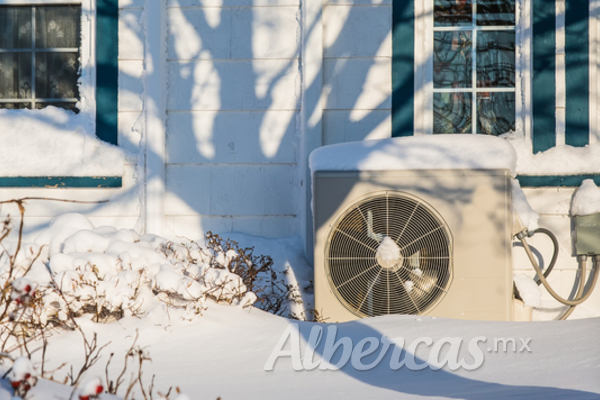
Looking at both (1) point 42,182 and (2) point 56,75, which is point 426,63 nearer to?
(2) point 56,75

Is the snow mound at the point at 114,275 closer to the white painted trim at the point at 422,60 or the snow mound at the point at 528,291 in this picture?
the snow mound at the point at 528,291

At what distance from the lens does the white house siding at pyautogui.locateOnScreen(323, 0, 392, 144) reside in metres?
4.31

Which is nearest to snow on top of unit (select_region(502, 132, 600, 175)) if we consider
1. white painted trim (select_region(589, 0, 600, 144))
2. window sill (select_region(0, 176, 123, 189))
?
white painted trim (select_region(589, 0, 600, 144))

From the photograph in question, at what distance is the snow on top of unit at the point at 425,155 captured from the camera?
326 centimetres

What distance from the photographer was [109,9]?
4383 millimetres

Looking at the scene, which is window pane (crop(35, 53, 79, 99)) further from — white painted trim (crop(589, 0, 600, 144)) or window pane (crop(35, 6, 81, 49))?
white painted trim (crop(589, 0, 600, 144))

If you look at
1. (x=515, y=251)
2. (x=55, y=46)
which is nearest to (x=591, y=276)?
(x=515, y=251)

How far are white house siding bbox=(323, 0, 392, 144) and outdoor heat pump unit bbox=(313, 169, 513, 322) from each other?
1.13m

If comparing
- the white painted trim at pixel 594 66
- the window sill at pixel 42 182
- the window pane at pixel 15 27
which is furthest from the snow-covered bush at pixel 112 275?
the white painted trim at pixel 594 66

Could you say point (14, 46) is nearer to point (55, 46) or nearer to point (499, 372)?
point (55, 46)

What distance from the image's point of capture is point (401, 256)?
321 cm

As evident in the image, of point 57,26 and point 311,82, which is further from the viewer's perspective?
point 57,26

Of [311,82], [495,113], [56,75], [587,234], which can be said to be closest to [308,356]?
[311,82]

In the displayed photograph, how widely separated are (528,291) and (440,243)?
799 mm
